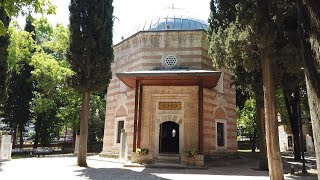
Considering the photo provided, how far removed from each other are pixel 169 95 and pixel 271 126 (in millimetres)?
7567

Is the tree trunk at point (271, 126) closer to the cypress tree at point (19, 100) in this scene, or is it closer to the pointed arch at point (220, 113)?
the pointed arch at point (220, 113)

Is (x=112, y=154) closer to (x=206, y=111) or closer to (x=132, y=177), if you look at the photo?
(x=206, y=111)

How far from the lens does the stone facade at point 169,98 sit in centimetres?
1565

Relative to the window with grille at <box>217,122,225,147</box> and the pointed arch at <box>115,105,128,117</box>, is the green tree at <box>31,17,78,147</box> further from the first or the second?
the window with grille at <box>217,122,225,147</box>

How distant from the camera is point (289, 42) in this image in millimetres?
8883

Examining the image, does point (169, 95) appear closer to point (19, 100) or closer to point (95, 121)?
point (95, 121)

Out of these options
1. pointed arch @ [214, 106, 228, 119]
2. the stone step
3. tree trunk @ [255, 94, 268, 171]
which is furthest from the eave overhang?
the stone step

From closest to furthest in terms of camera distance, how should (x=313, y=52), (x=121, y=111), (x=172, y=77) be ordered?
(x=313, y=52), (x=172, y=77), (x=121, y=111)

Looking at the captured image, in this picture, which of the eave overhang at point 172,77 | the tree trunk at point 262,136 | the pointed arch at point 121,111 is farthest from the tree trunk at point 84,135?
the tree trunk at point 262,136

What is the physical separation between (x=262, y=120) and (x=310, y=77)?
407 inches

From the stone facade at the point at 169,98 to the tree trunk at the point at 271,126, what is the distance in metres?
6.54

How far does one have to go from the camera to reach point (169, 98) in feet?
52.0

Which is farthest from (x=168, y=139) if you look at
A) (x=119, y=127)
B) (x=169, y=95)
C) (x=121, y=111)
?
(x=169, y=95)

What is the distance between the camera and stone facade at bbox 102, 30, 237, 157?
51.3ft
